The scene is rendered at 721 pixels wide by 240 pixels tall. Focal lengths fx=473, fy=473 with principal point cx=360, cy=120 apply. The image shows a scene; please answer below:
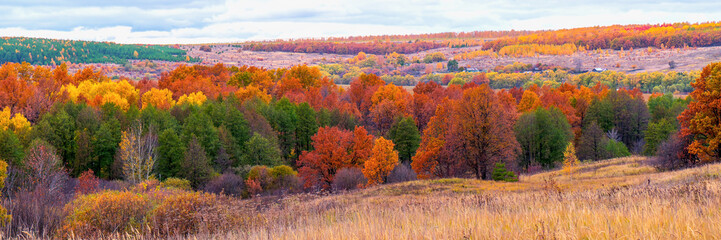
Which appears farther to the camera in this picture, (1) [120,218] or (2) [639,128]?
(2) [639,128]

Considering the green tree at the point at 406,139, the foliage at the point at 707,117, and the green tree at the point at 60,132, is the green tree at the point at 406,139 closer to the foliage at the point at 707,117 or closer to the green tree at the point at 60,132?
the foliage at the point at 707,117

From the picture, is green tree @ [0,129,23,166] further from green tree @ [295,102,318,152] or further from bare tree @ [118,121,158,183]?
green tree @ [295,102,318,152]

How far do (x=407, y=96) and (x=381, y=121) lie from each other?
13.7 m

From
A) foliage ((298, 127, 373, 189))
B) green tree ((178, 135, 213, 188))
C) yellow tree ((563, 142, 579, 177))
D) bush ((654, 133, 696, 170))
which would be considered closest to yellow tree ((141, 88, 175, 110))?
green tree ((178, 135, 213, 188))

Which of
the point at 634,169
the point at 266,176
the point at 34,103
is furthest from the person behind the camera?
the point at 34,103

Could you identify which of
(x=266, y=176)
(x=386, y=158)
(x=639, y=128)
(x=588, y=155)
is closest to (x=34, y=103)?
(x=266, y=176)

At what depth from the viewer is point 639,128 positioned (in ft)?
257

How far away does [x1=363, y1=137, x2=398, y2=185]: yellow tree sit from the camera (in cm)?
4431

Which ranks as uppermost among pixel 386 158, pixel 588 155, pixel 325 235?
pixel 325 235

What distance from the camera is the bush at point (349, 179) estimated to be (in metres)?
45.4

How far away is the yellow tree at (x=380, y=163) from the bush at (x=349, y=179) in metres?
1.39

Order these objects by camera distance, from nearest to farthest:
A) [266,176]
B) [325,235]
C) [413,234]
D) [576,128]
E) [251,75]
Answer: [413,234]
[325,235]
[266,176]
[576,128]
[251,75]

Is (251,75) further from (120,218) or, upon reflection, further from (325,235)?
(325,235)

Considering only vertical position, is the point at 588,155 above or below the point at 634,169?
below
